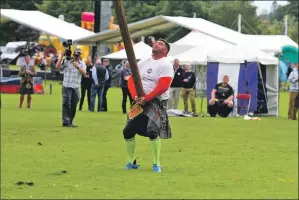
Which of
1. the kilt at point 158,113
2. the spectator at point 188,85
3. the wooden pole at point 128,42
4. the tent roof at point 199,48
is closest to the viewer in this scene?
the wooden pole at point 128,42

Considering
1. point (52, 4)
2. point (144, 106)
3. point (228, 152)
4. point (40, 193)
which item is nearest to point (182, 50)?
point (228, 152)

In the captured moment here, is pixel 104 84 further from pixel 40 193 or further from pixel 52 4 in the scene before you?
pixel 52 4

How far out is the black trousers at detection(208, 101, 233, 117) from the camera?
100 ft

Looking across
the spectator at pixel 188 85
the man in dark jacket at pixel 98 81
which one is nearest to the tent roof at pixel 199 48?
the spectator at pixel 188 85

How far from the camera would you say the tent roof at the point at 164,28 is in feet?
141

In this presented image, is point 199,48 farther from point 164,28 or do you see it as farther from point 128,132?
point 128,132

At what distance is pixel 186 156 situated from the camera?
632 inches

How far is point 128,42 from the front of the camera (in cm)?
1211

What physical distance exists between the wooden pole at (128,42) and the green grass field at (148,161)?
1.24m

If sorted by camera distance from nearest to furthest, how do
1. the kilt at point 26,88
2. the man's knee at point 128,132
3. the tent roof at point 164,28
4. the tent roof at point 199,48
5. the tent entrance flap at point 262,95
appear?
the man's knee at point 128,132
the kilt at point 26,88
the tent entrance flap at point 262,95
the tent roof at point 199,48
the tent roof at point 164,28

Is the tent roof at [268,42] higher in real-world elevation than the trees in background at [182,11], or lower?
lower

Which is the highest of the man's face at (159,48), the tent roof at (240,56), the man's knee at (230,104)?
the man's face at (159,48)

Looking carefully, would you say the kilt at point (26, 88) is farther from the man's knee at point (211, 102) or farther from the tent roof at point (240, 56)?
the tent roof at point (240, 56)

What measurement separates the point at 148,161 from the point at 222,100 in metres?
15.7
